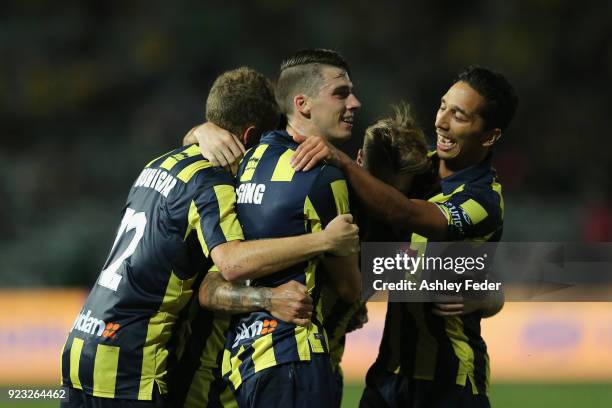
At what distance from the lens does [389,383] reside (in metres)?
4.62

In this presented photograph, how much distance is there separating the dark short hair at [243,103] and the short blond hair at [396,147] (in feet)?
1.65

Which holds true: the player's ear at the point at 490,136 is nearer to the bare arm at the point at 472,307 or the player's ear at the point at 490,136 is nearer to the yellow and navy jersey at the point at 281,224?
the bare arm at the point at 472,307

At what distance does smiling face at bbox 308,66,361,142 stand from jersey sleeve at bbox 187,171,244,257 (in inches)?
18.3

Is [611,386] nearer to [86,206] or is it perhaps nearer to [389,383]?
[389,383]

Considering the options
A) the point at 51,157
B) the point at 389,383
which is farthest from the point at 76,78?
the point at 389,383

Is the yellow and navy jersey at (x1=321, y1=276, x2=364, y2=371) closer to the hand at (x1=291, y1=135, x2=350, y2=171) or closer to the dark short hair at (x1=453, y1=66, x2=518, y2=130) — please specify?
the hand at (x1=291, y1=135, x2=350, y2=171)

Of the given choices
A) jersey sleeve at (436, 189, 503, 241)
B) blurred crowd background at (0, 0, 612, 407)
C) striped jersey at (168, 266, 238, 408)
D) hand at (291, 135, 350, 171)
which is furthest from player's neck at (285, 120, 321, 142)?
blurred crowd background at (0, 0, 612, 407)

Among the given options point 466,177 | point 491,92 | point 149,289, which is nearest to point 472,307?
point 466,177

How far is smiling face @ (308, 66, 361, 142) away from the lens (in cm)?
401

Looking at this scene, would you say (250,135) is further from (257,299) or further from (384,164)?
(257,299)

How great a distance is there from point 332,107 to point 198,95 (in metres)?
8.81

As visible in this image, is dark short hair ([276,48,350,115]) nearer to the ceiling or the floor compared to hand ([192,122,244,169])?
nearer to the ceiling

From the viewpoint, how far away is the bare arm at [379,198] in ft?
12.4

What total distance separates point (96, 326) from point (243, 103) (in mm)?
1190
